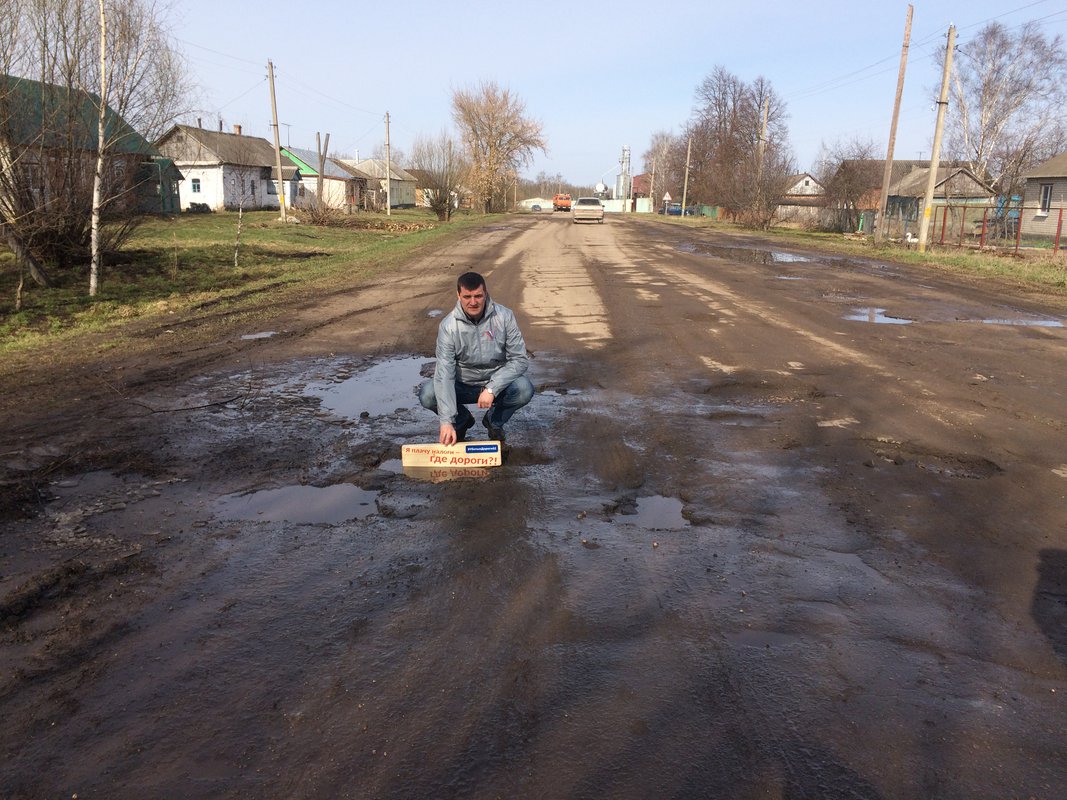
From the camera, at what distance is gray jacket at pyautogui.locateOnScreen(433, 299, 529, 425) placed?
5.52 m

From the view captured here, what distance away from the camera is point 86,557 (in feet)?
12.5

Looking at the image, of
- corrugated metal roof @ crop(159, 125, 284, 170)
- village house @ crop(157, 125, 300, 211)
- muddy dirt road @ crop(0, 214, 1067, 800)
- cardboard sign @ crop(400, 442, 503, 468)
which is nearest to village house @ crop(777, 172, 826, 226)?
village house @ crop(157, 125, 300, 211)

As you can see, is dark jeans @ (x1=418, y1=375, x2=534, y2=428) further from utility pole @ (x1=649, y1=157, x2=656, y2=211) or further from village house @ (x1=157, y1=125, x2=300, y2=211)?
utility pole @ (x1=649, y1=157, x2=656, y2=211)

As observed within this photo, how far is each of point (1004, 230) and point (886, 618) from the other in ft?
122

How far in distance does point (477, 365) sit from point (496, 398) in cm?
31

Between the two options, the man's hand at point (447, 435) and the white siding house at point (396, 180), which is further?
the white siding house at point (396, 180)

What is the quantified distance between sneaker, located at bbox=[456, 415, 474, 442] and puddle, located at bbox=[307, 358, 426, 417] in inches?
36.1

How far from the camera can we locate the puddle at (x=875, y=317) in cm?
1088

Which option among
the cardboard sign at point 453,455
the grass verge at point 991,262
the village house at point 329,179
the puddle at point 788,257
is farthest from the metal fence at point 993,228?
the village house at point 329,179

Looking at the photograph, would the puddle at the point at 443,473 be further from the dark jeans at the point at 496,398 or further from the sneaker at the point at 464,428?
the dark jeans at the point at 496,398

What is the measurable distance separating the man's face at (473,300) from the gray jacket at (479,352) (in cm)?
7

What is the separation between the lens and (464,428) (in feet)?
19.1

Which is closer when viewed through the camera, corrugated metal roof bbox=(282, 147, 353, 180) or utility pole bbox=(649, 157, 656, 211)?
corrugated metal roof bbox=(282, 147, 353, 180)

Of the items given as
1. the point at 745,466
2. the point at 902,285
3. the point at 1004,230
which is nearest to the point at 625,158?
the point at 1004,230
